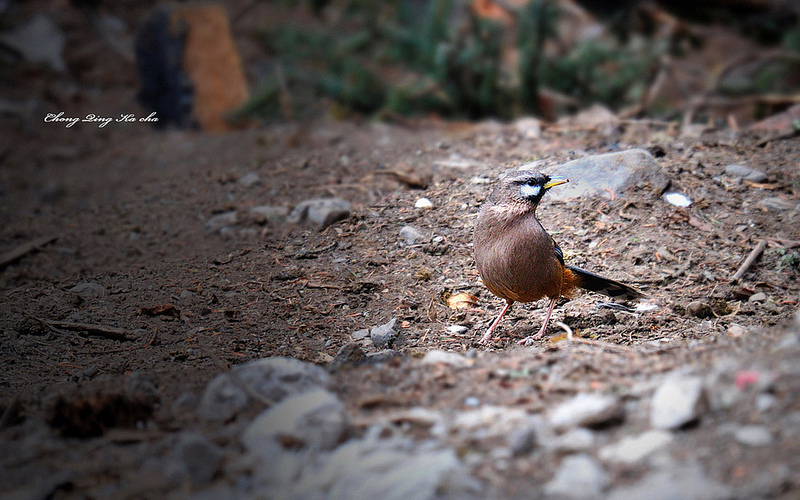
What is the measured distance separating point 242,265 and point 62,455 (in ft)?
6.44

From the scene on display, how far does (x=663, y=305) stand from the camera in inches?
144

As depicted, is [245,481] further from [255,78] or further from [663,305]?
[255,78]

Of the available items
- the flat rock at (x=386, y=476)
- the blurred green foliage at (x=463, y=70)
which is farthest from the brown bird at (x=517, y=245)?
the blurred green foliage at (x=463, y=70)

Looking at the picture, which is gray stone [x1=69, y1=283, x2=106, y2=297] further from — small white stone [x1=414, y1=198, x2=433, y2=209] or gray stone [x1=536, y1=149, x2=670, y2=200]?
gray stone [x1=536, y1=149, x2=670, y2=200]

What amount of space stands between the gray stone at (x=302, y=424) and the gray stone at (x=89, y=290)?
2.19m

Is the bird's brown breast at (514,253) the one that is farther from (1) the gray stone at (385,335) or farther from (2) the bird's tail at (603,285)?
(1) the gray stone at (385,335)

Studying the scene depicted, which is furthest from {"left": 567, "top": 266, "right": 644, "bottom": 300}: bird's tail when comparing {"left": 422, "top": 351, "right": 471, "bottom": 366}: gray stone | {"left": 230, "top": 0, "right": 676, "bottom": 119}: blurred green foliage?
{"left": 230, "top": 0, "right": 676, "bottom": 119}: blurred green foliage

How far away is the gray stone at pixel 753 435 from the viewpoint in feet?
6.37

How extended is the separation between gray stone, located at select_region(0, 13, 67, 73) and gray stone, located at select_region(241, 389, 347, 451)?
7.65 meters

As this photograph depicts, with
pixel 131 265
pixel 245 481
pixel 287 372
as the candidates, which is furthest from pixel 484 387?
pixel 131 265

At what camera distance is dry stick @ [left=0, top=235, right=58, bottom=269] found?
15.8ft

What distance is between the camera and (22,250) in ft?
16.2

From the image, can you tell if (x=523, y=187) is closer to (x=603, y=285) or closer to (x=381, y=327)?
(x=603, y=285)

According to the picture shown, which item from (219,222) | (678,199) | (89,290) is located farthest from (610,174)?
(89,290)
